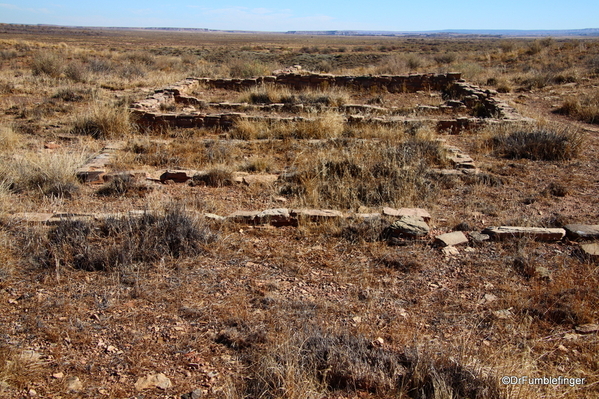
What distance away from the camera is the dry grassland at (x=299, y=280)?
2.53 metres

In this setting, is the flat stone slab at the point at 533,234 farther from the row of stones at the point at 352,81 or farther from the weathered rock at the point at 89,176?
the row of stones at the point at 352,81

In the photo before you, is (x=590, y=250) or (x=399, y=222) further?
(x=399, y=222)

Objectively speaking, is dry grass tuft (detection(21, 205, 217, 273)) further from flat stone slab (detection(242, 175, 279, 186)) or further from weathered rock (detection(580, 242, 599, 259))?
weathered rock (detection(580, 242, 599, 259))

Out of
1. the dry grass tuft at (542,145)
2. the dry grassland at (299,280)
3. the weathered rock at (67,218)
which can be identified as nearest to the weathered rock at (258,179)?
the dry grassland at (299,280)

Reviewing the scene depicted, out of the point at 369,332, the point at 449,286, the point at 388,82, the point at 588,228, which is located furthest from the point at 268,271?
the point at 388,82

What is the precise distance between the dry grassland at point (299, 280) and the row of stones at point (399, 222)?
0.37 ft

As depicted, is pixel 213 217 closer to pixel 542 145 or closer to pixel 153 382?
pixel 153 382

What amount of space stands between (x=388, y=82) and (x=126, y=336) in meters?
13.0

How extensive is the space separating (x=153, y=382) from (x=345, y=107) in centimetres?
876

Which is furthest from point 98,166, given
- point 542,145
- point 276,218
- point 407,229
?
point 542,145

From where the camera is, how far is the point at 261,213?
4.72 m

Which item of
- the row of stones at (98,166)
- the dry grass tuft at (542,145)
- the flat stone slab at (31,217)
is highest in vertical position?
the dry grass tuft at (542,145)

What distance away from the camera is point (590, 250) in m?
3.96

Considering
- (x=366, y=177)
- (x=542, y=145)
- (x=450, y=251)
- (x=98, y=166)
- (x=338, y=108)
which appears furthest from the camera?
(x=338, y=108)
